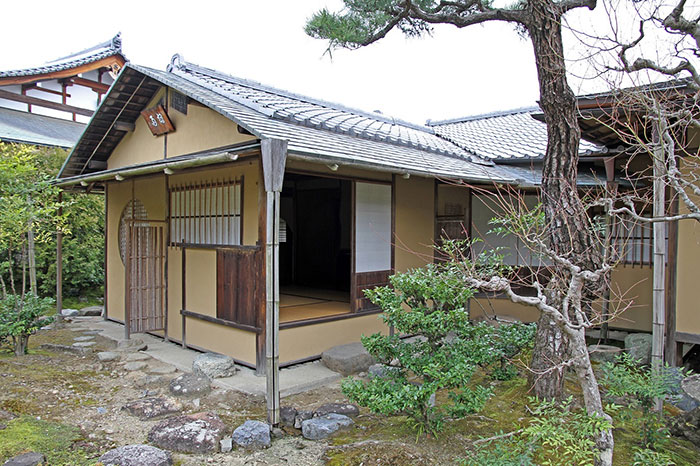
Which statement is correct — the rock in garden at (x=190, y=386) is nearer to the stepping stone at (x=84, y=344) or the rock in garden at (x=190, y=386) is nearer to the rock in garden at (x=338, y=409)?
the rock in garden at (x=338, y=409)

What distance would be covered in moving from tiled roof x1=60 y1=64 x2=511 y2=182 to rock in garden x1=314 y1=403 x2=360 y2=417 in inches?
98.9

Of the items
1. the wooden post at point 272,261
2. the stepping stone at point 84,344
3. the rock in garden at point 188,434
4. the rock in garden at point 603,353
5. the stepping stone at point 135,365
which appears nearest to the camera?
the rock in garden at point 188,434

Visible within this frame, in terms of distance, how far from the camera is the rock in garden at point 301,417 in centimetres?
439

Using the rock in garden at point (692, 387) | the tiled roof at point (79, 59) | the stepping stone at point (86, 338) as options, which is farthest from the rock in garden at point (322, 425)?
the tiled roof at point (79, 59)

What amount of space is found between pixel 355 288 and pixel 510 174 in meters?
3.85

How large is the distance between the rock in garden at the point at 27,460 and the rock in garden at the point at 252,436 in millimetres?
1441

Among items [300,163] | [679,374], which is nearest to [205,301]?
[300,163]

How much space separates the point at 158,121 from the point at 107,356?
364 centimetres

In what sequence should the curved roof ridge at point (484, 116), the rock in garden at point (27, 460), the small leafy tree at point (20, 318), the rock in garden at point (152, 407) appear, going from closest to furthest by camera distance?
the rock in garden at point (27, 460)
the rock in garden at point (152, 407)
the small leafy tree at point (20, 318)
the curved roof ridge at point (484, 116)

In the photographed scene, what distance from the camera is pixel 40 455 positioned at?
3.57m

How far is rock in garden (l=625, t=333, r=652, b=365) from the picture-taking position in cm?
645

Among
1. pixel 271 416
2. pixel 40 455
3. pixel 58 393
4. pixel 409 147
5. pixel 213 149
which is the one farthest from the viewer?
pixel 409 147

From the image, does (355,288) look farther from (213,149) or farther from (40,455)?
(40,455)

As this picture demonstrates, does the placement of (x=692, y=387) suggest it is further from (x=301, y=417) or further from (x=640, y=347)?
(x=301, y=417)
